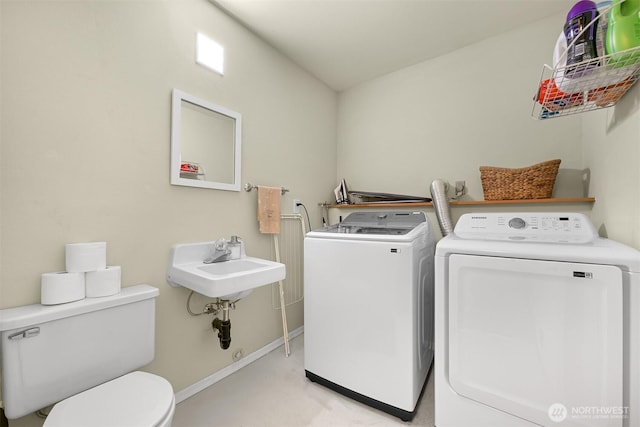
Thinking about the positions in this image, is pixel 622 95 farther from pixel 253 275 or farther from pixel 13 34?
pixel 13 34

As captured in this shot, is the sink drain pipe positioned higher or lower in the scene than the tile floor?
higher

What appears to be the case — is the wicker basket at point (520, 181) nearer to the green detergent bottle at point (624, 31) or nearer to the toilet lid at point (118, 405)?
the green detergent bottle at point (624, 31)

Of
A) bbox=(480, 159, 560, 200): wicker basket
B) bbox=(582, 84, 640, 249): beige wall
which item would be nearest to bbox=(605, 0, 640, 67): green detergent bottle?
bbox=(582, 84, 640, 249): beige wall

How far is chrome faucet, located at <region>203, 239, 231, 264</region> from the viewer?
171cm

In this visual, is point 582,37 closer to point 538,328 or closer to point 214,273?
point 538,328

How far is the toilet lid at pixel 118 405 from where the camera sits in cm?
88

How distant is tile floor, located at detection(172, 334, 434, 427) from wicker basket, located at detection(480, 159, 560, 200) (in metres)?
1.47

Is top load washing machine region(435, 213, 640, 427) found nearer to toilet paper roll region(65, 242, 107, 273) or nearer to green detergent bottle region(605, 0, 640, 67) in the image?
green detergent bottle region(605, 0, 640, 67)

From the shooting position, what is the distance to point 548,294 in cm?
105

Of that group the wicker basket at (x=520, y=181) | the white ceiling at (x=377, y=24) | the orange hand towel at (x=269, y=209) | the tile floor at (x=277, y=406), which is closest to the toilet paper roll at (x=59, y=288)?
the tile floor at (x=277, y=406)

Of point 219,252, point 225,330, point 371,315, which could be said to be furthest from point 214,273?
point 371,315

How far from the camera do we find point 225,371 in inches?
73.3

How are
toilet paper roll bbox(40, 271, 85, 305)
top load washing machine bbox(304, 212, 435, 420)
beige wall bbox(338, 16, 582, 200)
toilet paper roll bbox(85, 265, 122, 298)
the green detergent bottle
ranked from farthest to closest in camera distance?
beige wall bbox(338, 16, 582, 200), top load washing machine bbox(304, 212, 435, 420), toilet paper roll bbox(85, 265, 122, 298), toilet paper roll bbox(40, 271, 85, 305), the green detergent bottle

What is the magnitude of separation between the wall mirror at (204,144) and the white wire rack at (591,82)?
1827 millimetres
